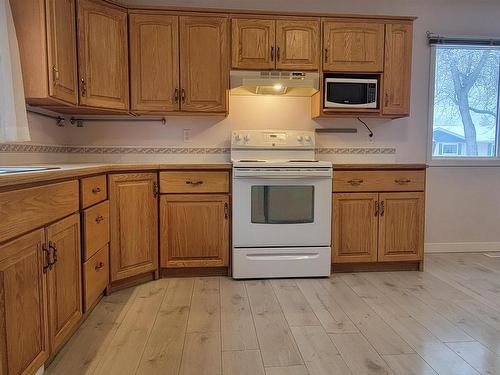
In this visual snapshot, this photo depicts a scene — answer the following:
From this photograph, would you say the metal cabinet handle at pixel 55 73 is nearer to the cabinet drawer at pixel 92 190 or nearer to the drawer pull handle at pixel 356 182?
the cabinet drawer at pixel 92 190

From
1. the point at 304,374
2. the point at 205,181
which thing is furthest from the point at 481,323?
the point at 205,181

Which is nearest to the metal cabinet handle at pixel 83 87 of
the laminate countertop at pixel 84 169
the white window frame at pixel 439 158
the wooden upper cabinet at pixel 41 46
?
the wooden upper cabinet at pixel 41 46

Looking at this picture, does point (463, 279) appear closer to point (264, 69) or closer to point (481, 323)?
point (481, 323)

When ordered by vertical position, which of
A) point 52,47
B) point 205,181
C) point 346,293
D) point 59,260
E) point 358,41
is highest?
point 358,41

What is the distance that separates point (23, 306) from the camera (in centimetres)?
140

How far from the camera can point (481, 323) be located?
84.2 inches

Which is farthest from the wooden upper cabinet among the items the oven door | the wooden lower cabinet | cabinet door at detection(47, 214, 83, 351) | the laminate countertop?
the wooden lower cabinet

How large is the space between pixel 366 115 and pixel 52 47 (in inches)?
93.7

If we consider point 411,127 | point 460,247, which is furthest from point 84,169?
point 460,247

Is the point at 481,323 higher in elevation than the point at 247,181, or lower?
lower

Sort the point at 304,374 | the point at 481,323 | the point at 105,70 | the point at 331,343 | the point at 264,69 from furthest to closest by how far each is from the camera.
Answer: the point at 264,69 → the point at 105,70 → the point at 481,323 → the point at 331,343 → the point at 304,374

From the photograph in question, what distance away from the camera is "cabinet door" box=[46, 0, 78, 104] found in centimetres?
220

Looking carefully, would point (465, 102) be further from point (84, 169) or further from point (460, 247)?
point (84, 169)

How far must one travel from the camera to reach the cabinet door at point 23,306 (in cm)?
128
